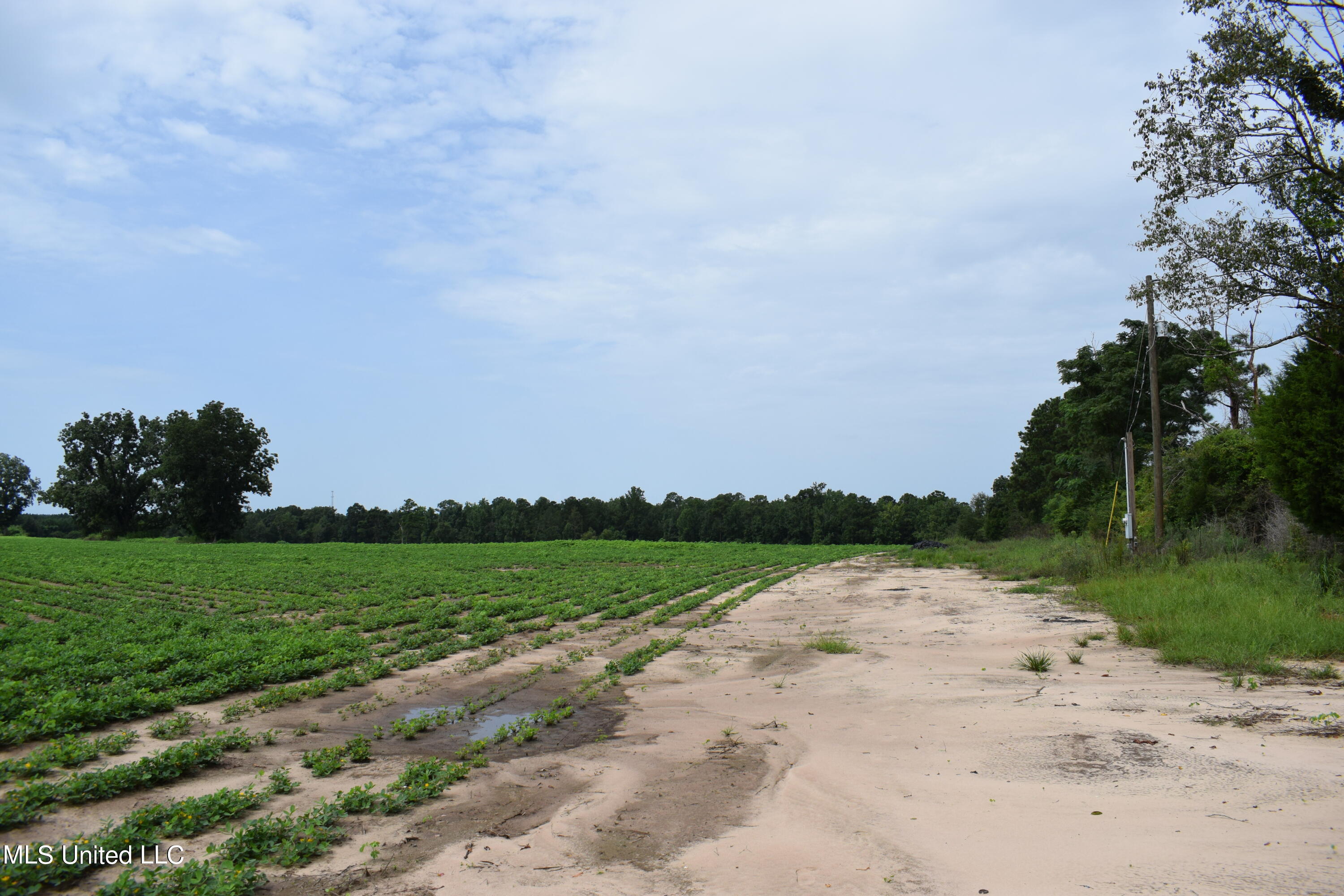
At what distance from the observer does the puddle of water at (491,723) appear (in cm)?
737

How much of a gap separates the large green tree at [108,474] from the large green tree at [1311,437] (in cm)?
8413

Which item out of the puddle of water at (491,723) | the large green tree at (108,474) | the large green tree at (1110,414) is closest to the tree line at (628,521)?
the large green tree at (108,474)

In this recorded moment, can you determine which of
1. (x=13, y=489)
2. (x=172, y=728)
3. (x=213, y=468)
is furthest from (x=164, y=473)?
(x=172, y=728)

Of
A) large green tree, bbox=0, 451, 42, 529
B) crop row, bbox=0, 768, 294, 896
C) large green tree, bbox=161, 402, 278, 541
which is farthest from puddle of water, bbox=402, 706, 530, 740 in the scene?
large green tree, bbox=0, 451, 42, 529

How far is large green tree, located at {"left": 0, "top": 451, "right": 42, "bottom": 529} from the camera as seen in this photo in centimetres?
9656

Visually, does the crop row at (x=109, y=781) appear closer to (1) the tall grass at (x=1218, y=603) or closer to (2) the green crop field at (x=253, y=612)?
(2) the green crop field at (x=253, y=612)

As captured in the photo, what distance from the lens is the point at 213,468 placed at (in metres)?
66.4

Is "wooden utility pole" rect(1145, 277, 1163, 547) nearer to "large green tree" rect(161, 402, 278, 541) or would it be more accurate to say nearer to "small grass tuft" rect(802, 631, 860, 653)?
"small grass tuft" rect(802, 631, 860, 653)

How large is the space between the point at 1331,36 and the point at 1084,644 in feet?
40.8

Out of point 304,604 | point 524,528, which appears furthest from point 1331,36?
point 524,528

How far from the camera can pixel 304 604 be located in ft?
59.9

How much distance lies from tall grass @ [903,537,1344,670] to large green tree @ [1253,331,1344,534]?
1211 millimetres

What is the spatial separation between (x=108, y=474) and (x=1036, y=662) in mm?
88670

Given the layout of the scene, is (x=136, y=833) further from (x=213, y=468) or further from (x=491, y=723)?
(x=213, y=468)
